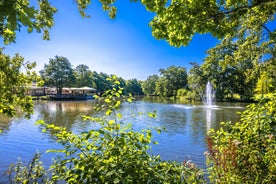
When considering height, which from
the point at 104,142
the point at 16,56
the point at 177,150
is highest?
the point at 16,56

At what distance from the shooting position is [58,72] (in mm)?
51500

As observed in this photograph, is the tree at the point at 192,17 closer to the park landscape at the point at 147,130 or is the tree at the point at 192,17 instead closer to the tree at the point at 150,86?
the park landscape at the point at 147,130

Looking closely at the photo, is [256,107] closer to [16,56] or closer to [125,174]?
[125,174]

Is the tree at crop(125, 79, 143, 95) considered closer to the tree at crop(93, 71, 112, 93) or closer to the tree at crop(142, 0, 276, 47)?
the tree at crop(93, 71, 112, 93)

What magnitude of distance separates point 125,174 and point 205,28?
310cm

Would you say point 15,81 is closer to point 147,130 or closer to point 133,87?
point 147,130

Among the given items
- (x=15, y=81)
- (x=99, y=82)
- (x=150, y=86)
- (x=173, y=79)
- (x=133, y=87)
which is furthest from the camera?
(x=133, y=87)

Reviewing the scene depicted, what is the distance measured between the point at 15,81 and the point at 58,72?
49614 mm

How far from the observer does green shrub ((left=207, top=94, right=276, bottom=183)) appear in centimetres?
255

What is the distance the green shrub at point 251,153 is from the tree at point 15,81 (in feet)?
15.9

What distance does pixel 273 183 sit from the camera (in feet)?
7.97

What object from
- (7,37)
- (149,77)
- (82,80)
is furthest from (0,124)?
(149,77)

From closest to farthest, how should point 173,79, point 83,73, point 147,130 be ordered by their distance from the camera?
point 147,130 → point 83,73 → point 173,79

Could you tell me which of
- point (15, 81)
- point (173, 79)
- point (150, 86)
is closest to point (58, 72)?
point (173, 79)
